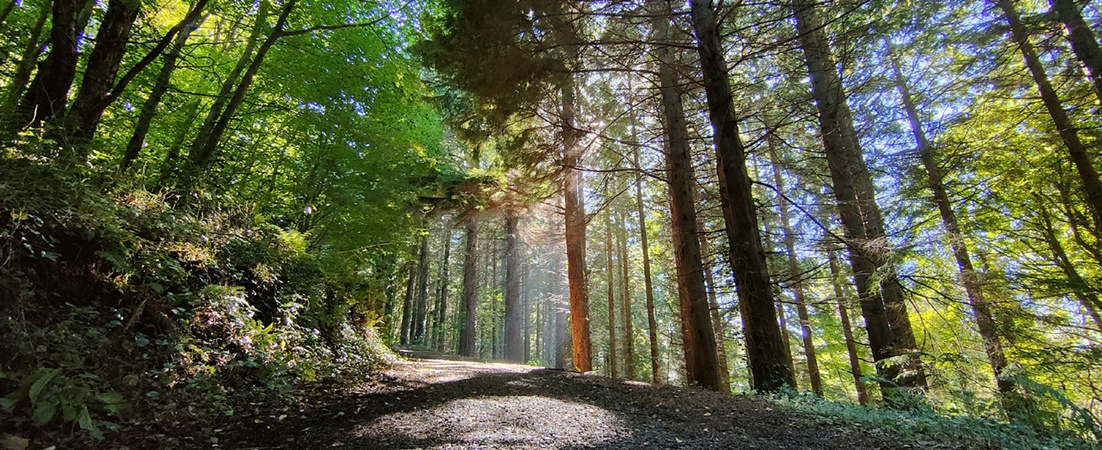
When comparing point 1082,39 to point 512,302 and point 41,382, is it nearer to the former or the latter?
point 41,382

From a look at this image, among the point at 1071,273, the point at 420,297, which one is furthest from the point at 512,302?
the point at 1071,273

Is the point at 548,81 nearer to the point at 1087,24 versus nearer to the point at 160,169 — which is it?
the point at 160,169

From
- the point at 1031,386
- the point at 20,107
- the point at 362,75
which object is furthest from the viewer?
the point at 362,75

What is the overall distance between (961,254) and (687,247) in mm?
4614

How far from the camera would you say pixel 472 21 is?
5.27 metres

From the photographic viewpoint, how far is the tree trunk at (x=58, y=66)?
3717 millimetres

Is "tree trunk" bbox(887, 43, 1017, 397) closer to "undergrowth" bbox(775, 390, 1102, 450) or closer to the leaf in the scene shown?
"undergrowth" bbox(775, 390, 1102, 450)

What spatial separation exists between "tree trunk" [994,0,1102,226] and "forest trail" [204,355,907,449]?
603 cm

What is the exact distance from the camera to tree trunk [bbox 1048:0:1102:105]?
5.42m

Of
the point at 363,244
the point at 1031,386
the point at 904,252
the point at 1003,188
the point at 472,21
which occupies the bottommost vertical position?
the point at 1031,386

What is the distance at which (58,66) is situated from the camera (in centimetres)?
383

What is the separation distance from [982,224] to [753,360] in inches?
227

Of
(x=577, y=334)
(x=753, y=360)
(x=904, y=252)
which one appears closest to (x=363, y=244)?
(x=577, y=334)

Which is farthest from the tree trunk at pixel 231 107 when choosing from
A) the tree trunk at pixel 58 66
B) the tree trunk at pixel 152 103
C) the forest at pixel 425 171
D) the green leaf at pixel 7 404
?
the green leaf at pixel 7 404
